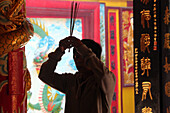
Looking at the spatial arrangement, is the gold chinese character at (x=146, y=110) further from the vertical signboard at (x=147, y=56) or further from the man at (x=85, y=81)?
the man at (x=85, y=81)

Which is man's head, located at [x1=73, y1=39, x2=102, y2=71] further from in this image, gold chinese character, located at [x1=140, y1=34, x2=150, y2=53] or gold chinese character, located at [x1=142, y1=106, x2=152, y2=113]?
gold chinese character, located at [x1=142, y1=106, x2=152, y2=113]

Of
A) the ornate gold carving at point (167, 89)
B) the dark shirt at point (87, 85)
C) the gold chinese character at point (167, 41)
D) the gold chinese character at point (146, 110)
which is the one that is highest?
the gold chinese character at point (167, 41)

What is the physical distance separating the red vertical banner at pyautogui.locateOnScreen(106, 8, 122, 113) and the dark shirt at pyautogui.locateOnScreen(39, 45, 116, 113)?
2.15 metres

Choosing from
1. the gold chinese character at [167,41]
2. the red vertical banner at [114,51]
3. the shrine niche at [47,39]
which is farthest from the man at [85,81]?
the red vertical banner at [114,51]

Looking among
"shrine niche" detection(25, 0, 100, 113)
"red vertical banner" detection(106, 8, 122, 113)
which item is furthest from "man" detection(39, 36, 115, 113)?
"red vertical banner" detection(106, 8, 122, 113)

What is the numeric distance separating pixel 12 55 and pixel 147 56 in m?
1.71

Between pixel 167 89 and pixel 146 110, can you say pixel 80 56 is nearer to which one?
pixel 167 89

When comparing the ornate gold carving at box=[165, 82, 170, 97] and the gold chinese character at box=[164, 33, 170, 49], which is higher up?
the gold chinese character at box=[164, 33, 170, 49]

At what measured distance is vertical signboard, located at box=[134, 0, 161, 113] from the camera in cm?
213

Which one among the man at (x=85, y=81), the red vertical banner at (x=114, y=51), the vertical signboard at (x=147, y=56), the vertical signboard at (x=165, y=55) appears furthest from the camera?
the red vertical banner at (x=114, y=51)

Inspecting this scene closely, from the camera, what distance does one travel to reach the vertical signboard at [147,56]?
2.13 m

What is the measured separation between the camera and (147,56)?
2.18 metres

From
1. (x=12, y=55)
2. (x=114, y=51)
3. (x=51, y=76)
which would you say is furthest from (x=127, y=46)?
(x=12, y=55)

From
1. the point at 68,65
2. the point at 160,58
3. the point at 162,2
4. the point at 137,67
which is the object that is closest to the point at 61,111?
the point at 68,65
